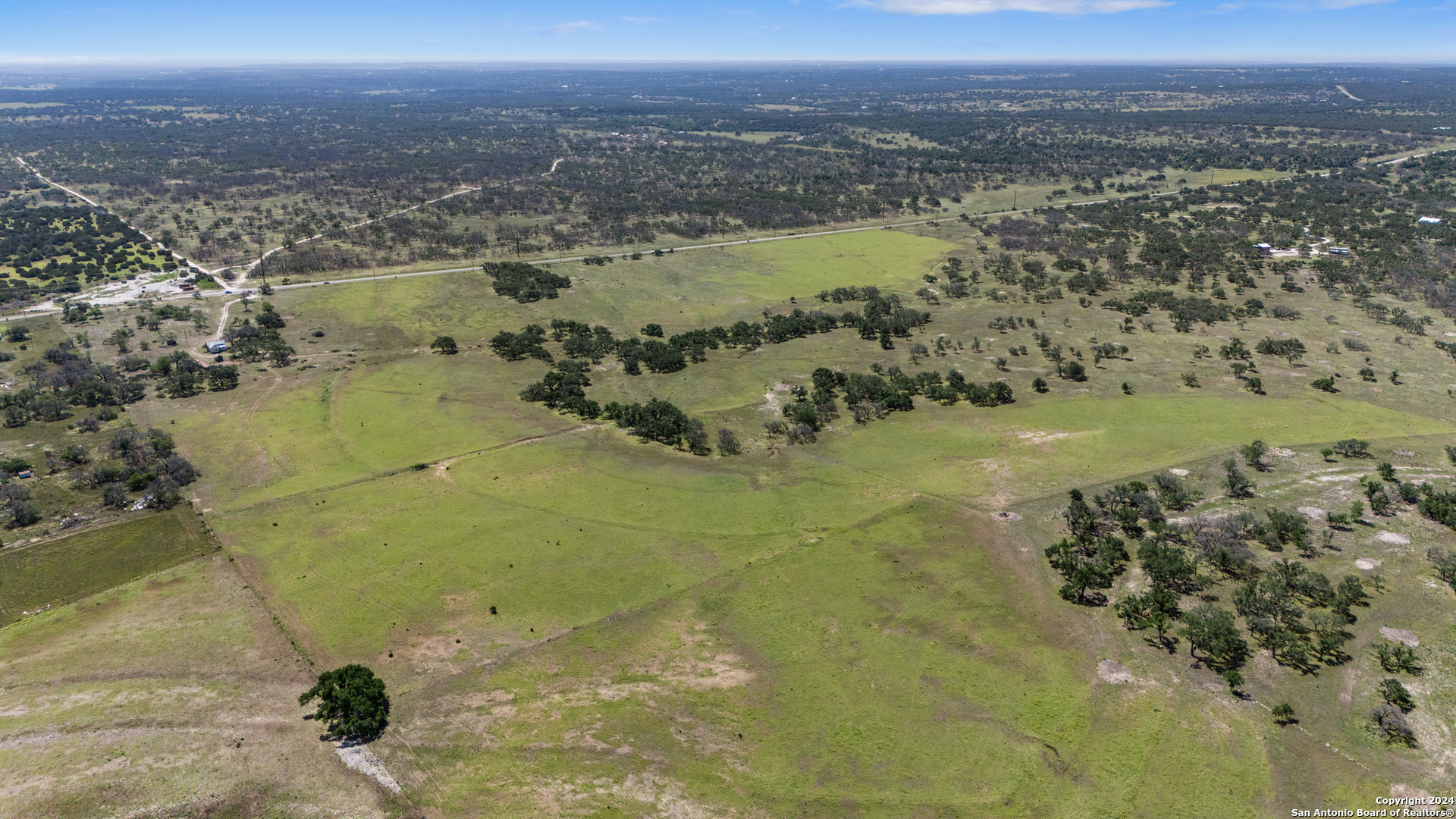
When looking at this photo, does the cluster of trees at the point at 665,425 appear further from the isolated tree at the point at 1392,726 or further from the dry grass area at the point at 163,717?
the isolated tree at the point at 1392,726

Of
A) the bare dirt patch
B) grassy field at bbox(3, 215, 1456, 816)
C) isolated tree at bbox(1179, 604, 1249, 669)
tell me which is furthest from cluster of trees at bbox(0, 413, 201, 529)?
isolated tree at bbox(1179, 604, 1249, 669)

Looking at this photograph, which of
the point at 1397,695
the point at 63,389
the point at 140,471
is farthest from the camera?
the point at 63,389

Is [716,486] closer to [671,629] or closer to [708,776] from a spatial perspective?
[671,629]

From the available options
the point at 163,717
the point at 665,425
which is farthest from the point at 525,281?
the point at 163,717

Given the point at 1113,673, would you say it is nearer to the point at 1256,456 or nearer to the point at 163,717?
the point at 1256,456

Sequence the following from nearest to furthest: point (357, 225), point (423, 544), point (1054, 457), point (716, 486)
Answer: point (423, 544) → point (716, 486) → point (1054, 457) → point (357, 225)

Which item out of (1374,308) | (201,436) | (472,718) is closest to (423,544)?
(472,718)

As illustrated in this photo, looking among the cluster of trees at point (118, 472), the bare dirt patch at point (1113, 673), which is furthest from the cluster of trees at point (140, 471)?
the bare dirt patch at point (1113, 673)
